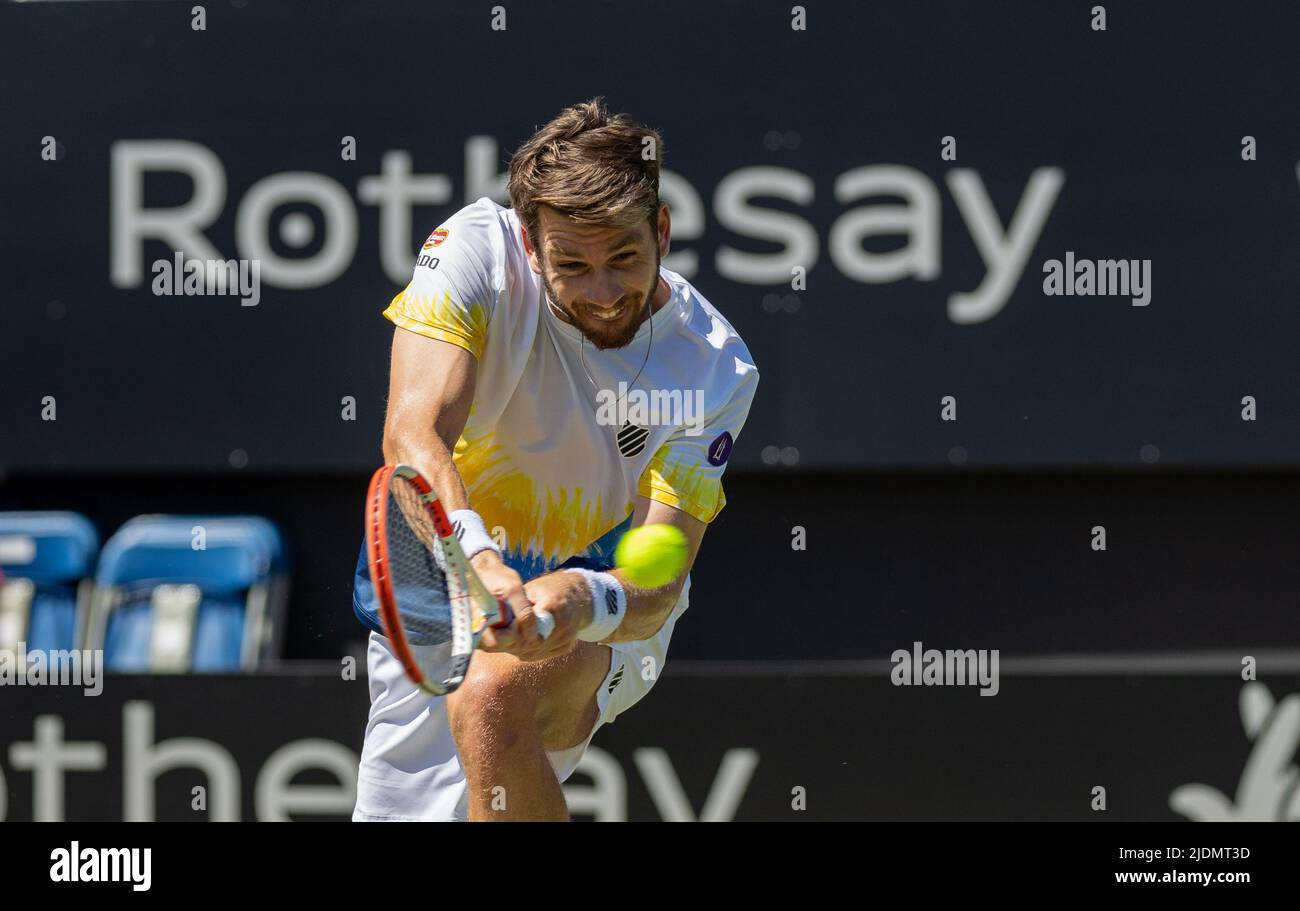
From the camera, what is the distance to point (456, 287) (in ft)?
10.4

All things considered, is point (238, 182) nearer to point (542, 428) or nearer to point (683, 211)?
point (683, 211)

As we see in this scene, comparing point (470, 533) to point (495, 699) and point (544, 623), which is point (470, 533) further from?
point (495, 699)

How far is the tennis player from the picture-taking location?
3096mm

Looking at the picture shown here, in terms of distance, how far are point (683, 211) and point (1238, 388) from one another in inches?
56.2

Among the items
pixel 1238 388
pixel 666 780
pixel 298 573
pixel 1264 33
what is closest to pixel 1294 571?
pixel 1238 388

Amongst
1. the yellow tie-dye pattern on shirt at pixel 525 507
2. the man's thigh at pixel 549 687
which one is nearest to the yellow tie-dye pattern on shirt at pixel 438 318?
the yellow tie-dye pattern on shirt at pixel 525 507

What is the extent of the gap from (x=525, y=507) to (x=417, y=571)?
2.17ft

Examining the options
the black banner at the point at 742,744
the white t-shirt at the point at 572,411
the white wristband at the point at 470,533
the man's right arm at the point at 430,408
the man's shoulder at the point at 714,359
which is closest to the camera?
the white wristband at the point at 470,533

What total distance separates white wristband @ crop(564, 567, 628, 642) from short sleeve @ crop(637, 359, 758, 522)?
0.31 m

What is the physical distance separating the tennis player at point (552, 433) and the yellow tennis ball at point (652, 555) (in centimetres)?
3

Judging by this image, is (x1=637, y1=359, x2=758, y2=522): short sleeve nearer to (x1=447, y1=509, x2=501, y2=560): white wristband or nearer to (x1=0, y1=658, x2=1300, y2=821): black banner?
(x1=447, y1=509, x2=501, y2=560): white wristband

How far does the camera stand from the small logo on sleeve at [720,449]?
3.41m

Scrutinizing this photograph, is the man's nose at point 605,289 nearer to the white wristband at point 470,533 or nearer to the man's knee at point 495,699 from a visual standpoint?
the white wristband at point 470,533

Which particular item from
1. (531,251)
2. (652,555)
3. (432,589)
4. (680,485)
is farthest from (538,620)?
(531,251)
